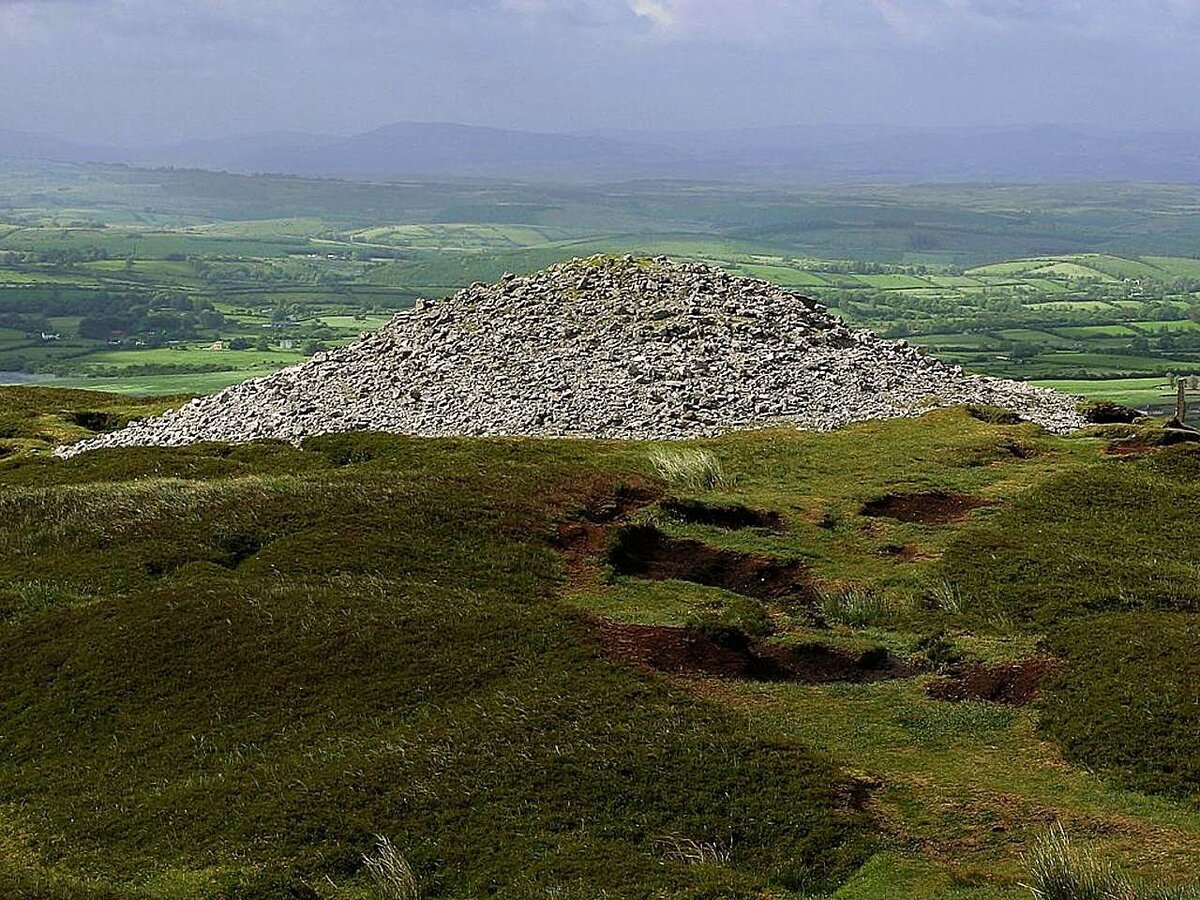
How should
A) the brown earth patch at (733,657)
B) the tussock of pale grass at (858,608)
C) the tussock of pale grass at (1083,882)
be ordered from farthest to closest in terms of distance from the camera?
the tussock of pale grass at (858,608) → the brown earth patch at (733,657) → the tussock of pale grass at (1083,882)

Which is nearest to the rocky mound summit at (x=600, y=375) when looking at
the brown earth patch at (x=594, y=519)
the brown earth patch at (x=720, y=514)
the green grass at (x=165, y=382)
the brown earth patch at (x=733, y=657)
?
the brown earth patch at (x=594, y=519)

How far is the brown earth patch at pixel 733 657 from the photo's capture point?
26203 mm

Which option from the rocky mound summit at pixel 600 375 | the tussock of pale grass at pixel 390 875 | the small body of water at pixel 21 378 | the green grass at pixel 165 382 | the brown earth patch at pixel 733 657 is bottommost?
the small body of water at pixel 21 378

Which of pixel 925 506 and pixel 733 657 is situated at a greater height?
pixel 925 506

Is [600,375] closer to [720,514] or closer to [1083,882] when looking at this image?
[720,514]

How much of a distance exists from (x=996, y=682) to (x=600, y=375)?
3148 centimetres

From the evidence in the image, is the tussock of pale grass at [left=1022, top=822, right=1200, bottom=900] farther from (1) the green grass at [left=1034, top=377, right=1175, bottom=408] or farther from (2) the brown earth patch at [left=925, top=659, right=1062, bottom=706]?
(1) the green grass at [left=1034, top=377, right=1175, bottom=408]

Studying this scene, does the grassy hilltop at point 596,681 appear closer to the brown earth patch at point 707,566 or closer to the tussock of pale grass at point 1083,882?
the brown earth patch at point 707,566

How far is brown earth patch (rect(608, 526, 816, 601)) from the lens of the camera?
32.5 meters

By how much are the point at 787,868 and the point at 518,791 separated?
14.0 feet

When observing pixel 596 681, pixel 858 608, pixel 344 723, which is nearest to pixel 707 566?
pixel 858 608

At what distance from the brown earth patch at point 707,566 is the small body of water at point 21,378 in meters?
125

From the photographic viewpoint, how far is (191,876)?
1864cm

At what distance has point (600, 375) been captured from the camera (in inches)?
2169
